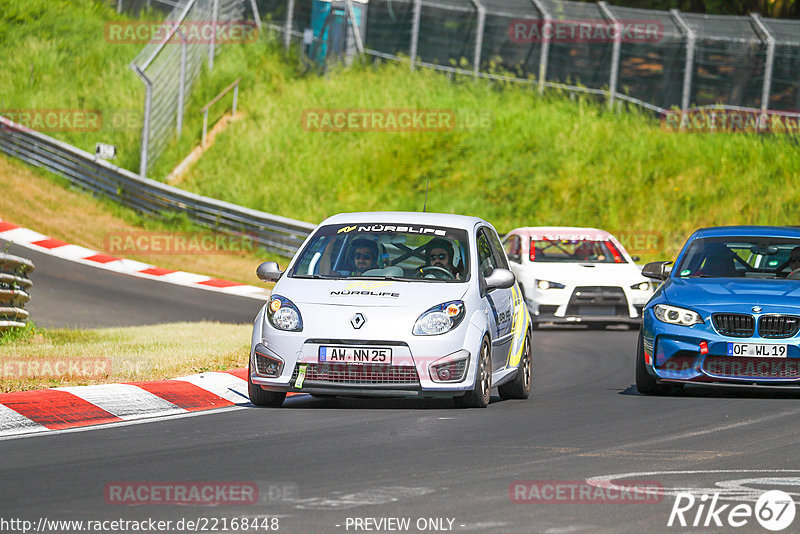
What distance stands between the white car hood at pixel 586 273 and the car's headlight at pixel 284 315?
10.1m

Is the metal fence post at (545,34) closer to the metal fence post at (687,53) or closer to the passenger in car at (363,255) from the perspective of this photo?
the metal fence post at (687,53)

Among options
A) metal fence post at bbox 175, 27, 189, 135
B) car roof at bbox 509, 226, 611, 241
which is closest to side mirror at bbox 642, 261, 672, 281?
car roof at bbox 509, 226, 611, 241

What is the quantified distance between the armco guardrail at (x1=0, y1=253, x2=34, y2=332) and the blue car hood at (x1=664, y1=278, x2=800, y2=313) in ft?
21.3

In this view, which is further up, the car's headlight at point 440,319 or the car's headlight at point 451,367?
the car's headlight at point 440,319

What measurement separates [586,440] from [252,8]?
31.7 metres

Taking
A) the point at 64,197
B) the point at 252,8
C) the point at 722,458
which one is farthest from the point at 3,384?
the point at 252,8

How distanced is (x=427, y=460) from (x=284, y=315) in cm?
289

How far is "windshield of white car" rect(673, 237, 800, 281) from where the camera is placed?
12.5 metres

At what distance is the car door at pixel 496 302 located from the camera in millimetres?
10914

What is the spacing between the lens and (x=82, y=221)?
97.3ft

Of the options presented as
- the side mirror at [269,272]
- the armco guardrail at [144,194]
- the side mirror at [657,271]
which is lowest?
the armco guardrail at [144,194]

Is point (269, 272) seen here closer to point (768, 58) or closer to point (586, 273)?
point (586, 273)

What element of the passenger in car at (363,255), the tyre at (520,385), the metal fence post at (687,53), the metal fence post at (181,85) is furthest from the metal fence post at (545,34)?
the passenger in car at (363,255)

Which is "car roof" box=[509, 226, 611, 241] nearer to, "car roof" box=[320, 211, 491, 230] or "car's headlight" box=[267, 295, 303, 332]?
"car roof" box=[320, 211, 491, 230]
